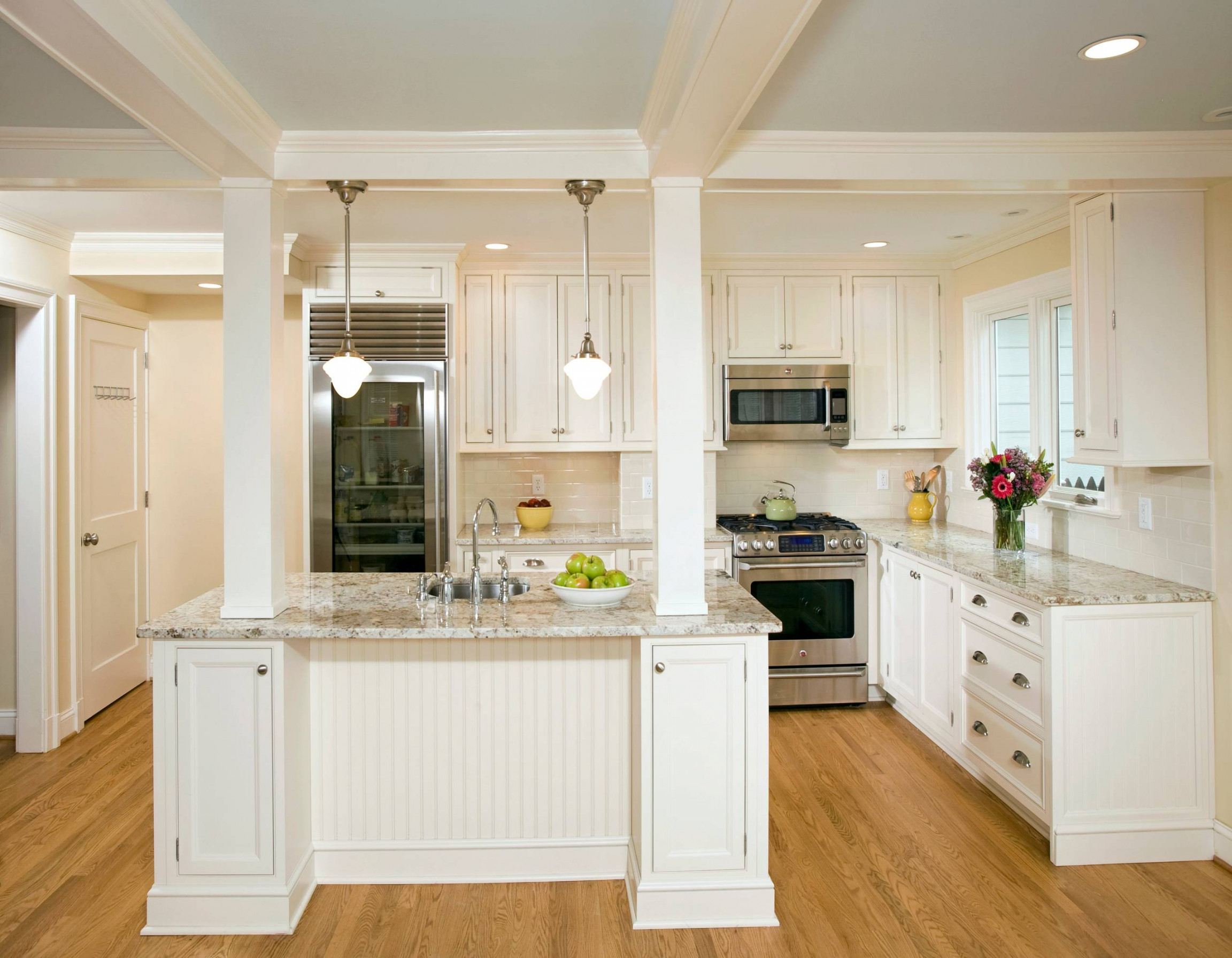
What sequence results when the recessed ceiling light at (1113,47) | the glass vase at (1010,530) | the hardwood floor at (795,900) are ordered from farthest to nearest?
the glass vase at (1010,530) → the hardwood floor at (795,900) → the recessed ceiling light at (1113,47)

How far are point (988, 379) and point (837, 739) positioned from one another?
204cm

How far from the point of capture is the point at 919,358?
4.64m

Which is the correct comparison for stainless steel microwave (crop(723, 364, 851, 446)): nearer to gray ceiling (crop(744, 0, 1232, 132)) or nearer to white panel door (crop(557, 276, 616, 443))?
white panel door (crop(557, 276, 616, 443))

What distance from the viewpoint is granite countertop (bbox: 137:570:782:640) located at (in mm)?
2422

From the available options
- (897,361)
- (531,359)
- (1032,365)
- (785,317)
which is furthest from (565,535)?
(1032,365)

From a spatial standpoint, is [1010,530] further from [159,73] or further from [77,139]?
[77,139]

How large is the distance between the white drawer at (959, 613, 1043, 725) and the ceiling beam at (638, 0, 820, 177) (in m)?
2.03

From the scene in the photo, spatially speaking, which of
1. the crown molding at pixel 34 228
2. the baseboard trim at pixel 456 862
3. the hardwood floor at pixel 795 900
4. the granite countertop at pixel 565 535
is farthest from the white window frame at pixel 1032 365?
the crown molding at pixel 34 228

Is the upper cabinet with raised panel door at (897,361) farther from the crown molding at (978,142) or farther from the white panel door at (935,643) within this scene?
the crown molding at (978,142)

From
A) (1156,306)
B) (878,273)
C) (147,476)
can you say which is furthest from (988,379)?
(147,476)

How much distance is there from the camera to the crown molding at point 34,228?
3.52 metres

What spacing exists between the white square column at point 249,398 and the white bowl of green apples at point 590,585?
913 millimetres

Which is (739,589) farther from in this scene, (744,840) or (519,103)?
(519,103)

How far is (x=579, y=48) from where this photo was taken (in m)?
2.07
